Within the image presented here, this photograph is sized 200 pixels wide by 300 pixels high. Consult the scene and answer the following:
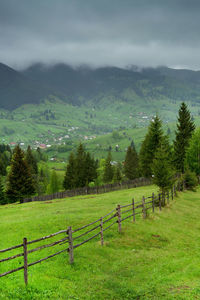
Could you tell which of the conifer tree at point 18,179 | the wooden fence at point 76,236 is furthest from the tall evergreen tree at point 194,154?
the conifer tree at point 18,179

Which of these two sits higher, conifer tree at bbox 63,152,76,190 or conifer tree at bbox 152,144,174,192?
conifer tree at bbox 152,144,174,192

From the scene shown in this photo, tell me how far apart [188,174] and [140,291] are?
41.9 meters

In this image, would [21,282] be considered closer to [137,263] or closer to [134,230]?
[137,263]

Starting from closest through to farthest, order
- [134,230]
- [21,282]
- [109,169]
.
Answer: [21,282]
[134,230]
[109,169]

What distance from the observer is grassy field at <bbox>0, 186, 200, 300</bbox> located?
12.1 m

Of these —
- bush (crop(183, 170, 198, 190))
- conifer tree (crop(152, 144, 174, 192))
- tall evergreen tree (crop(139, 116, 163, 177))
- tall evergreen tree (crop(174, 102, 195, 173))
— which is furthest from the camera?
tall evergreen tree (crop(174, 102, 195, 173))

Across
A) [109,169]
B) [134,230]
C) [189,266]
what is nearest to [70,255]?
[189,266]

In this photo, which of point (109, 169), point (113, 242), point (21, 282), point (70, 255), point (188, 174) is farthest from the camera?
point (109, 169)

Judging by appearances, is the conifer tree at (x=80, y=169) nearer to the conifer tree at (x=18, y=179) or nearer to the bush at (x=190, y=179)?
the conifer tree at (x=18, y=179)

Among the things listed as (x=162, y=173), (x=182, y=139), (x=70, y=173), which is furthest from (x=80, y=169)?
(x=162, y=173)

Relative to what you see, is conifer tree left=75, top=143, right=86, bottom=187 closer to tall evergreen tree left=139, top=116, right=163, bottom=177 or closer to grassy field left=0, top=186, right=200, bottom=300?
tall evergreen tree left=139, top=116, right=163, bottom=177

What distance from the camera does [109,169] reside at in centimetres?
11000

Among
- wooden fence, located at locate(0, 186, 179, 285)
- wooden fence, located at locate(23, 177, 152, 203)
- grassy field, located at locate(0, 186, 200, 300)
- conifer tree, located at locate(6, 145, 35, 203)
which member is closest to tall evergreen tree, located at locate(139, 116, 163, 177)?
wooden fence, located at locate(23, 177, 152, 203)

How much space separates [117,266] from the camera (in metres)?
15.7
